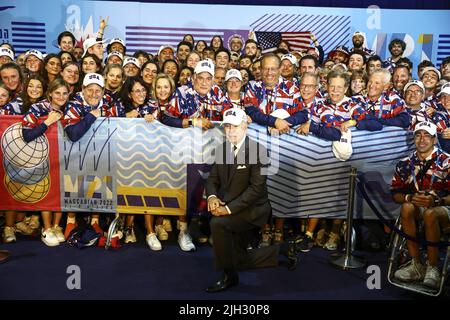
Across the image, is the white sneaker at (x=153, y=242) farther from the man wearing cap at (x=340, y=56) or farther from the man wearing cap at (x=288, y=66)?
the man wearing cap at (x=340, y=56)

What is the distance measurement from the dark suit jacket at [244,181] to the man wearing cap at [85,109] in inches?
60.0

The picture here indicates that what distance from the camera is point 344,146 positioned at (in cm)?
536

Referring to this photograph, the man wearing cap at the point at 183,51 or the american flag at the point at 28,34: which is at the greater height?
the american flag at the point at 28,34

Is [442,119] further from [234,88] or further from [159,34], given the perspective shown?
[159,34]

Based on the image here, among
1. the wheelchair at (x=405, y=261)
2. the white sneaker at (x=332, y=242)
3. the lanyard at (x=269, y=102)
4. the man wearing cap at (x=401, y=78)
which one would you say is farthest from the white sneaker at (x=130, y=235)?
the man wearing cap at (x=401, y=78)

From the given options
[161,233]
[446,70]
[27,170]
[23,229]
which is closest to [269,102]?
[161,233]

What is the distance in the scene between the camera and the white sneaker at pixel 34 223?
234 inches

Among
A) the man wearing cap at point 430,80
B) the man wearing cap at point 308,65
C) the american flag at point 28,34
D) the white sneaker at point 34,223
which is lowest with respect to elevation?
the white sneaker at point 34,223

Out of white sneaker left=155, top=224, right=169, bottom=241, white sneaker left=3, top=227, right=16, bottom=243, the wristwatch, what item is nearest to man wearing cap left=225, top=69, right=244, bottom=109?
white sneaker left=155, top=224, right=169, bottom=241

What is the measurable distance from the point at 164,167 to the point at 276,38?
280 inches

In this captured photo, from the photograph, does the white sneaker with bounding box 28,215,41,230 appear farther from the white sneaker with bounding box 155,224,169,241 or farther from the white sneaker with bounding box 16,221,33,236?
the white sneaker with bounding box 155,224,169,241

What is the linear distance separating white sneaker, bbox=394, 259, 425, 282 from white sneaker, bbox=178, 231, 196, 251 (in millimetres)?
2122
